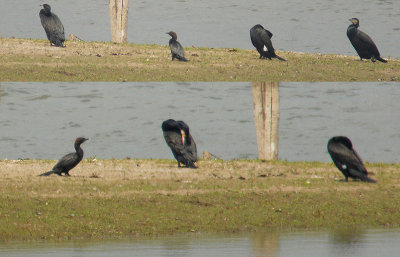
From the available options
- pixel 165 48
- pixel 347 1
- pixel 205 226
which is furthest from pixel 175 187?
pixel 347 1

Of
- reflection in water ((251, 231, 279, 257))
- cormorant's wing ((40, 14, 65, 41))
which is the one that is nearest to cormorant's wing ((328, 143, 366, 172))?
reflection in water ((251, 231, 279, 257))

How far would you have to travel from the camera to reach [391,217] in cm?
2228

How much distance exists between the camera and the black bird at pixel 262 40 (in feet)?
113

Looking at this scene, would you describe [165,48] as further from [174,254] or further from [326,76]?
[174,254]

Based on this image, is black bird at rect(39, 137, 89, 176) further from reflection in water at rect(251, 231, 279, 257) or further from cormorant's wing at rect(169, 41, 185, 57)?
cormorant's wing at rect(169, 41, 185, 57)

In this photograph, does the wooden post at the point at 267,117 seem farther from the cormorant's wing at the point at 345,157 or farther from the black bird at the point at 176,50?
the cormorant's wing at the point at 345,157

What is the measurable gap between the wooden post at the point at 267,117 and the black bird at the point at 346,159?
5.90 metres

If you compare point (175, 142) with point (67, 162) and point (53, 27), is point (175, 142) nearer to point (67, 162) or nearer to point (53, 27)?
point (67, 162)

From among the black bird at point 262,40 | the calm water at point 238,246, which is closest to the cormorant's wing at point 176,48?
the black bird at point 262,40

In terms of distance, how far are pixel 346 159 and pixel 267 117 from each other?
6.38m

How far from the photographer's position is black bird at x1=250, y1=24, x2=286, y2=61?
34.4 meters

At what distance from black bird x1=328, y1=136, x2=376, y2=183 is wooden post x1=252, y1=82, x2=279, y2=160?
5.90 m

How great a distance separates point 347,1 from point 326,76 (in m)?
25.8

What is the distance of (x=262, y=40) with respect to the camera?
34.5 m
